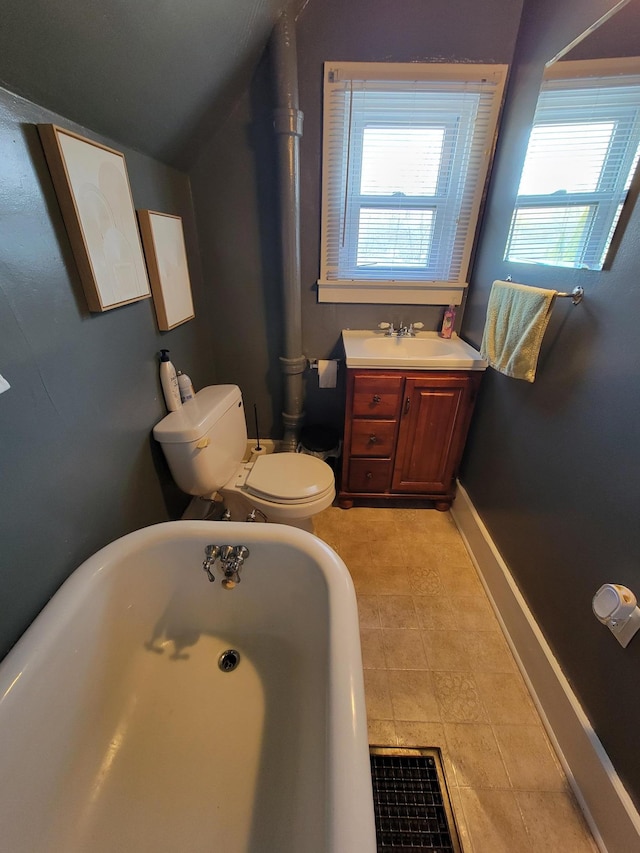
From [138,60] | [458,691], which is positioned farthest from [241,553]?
[138,60]

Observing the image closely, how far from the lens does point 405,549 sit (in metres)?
1.79

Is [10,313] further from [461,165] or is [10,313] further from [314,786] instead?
[461,165]

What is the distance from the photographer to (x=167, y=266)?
1434 mm

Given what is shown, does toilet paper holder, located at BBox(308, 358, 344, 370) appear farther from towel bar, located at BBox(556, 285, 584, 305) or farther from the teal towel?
towel bar, located at BBox(556, 285, 584, 305)

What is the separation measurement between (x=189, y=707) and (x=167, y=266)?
Answer: 156 cm

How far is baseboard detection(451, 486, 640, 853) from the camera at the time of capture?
876mm

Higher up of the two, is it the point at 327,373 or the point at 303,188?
the point at 303,188

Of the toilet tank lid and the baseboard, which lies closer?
the baseboard

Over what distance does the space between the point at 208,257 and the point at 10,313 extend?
1320 mm

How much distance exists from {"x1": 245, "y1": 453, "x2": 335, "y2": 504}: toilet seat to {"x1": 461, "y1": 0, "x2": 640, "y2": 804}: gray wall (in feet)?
2.60

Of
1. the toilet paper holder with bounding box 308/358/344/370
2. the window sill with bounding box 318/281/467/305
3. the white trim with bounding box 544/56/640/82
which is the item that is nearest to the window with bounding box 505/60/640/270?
the white trim with bounding box 544/56/640/82

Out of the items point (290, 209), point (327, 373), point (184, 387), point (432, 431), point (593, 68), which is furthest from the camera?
point (327, 373)

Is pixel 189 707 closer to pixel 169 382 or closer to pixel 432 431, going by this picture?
pixel 169 382

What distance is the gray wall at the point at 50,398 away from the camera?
0.77 metres
